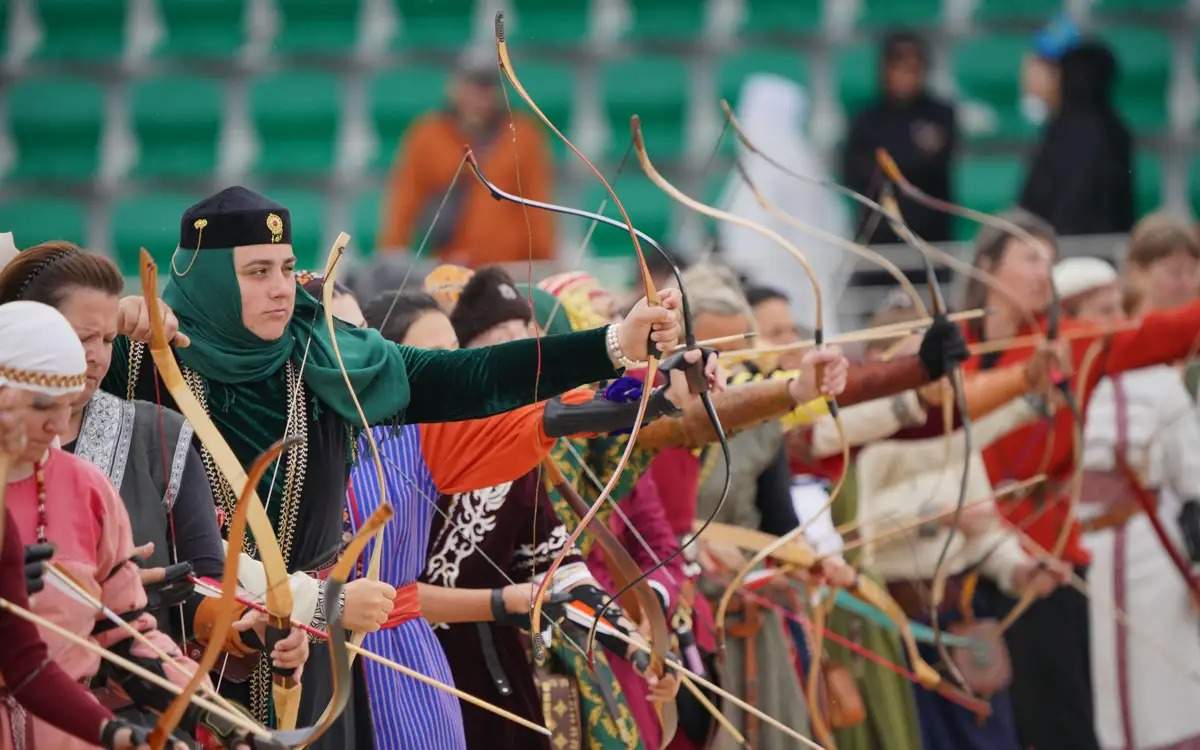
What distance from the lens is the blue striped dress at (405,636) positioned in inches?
138

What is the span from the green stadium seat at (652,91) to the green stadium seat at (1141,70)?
73.1 inches

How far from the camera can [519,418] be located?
3.55 meters

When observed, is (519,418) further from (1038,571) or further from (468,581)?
(1038,571)

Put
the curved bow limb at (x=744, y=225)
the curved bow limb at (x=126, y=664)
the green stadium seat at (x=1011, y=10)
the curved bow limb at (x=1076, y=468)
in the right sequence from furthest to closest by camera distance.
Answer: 1. the green stadium seat at (x=1011, y=10)
2. the curved bow limb at (x=1076, y=468)
3. the curved bow limb at (x=744, y=225)
4. the curved bow limb at (x=126, y=664)

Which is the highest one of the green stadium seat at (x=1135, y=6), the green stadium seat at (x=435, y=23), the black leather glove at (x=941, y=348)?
the green stadium seat at (x=435, y=23)

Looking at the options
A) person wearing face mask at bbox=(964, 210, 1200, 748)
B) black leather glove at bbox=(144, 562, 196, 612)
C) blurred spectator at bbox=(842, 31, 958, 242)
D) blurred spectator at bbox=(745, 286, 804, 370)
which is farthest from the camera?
blurred spectator at bbox=(842, 31, 958, 242)

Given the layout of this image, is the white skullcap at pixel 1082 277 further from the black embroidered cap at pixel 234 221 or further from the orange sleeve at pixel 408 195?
the black embroidered cap at pixel 234 221

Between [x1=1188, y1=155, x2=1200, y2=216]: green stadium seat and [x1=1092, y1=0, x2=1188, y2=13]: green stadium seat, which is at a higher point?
[x1=1092, y1=0, x2=1188, y2=13]: green stadium seat

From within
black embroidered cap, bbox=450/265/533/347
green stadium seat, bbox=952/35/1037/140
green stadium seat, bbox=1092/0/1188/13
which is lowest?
black embroidered cap, bbox=450/265/533/347

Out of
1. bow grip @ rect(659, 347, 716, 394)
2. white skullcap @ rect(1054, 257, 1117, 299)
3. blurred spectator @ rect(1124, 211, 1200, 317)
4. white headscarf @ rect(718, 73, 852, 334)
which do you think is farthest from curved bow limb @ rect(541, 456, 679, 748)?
white headscarf @ rect(718, 73, 852, 334)

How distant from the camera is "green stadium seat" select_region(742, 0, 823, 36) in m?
9.38

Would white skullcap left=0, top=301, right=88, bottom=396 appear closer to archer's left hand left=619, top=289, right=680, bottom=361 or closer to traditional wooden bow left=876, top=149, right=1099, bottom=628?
archer's left hand left=619, top=289, right=680, bottom=361

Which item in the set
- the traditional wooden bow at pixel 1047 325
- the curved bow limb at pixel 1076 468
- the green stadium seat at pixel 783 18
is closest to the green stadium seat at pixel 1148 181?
the green stadium seat at pixel 783 18

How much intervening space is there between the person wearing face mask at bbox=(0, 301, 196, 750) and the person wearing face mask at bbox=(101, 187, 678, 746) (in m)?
0.43
